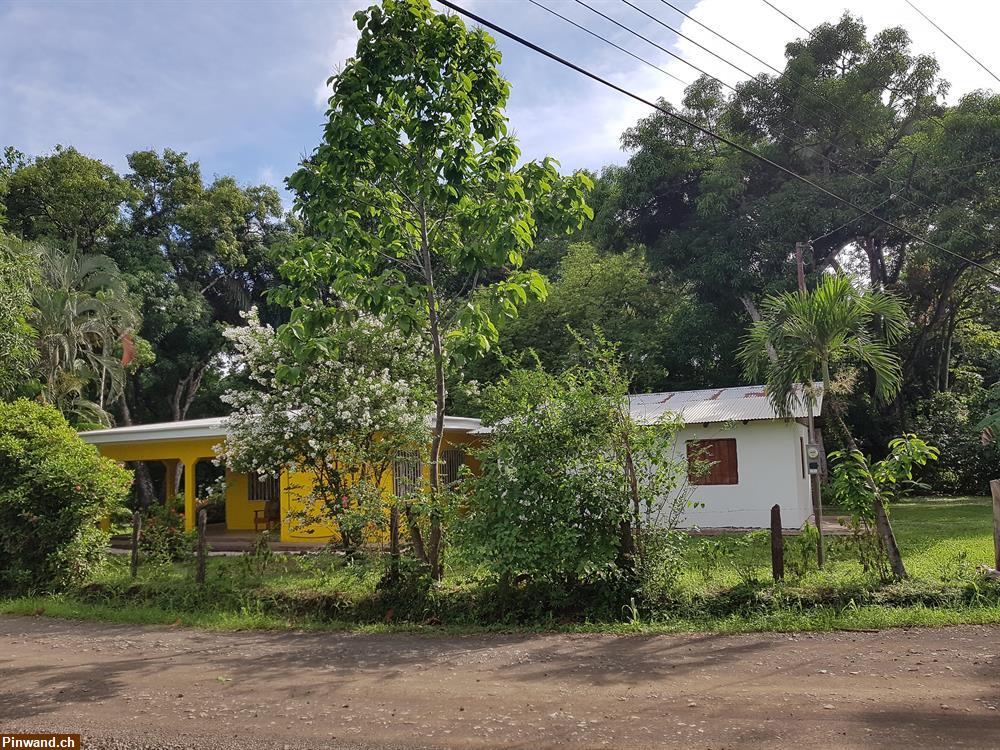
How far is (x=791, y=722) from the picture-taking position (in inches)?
208

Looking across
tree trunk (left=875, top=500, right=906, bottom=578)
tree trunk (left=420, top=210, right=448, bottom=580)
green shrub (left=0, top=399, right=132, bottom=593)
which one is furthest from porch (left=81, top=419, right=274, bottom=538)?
tree trunk (left=875, top=500, right=906, bottom=578)

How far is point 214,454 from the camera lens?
18.0 metres

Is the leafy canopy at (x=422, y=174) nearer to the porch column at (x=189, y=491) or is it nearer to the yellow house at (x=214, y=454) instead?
the yellow house at (x=214, y=454)

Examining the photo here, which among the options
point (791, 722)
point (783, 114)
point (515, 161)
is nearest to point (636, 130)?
point (783, 114)

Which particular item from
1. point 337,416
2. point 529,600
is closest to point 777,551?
point 529,600

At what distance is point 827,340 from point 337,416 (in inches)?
276

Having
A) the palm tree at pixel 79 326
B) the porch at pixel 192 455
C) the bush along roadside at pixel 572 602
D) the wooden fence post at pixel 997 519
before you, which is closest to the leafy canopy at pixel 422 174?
the bush along roadside at pixel 572 602

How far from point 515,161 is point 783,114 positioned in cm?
2257

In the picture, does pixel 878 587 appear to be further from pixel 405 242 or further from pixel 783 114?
pixel 783 114

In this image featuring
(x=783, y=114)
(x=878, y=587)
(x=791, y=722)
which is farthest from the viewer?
(x=783, y=114)

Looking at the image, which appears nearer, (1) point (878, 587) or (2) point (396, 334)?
(1) point (878, 587)

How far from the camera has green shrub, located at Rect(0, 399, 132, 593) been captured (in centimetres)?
1138

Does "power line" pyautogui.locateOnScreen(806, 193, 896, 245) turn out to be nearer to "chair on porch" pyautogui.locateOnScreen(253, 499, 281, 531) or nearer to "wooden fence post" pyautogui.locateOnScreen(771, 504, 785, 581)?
"chair on porch" pyautogui.locateOnScreen(253, 499, 281, 531)

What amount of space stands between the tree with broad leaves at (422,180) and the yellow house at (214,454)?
631cm
